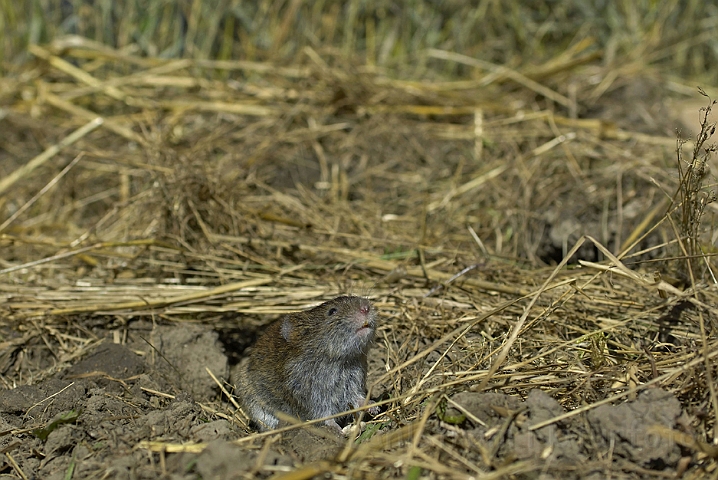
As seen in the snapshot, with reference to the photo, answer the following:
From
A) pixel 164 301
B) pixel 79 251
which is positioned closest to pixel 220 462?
A: pixel 164 301

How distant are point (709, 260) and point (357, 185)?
3082mm

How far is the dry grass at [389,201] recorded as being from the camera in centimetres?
348

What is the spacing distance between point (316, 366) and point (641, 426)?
5.07 feet

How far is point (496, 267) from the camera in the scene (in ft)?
14.6

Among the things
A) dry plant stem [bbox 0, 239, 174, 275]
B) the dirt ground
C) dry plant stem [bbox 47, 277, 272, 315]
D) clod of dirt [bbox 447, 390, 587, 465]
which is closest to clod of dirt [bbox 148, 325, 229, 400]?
the dirt ground

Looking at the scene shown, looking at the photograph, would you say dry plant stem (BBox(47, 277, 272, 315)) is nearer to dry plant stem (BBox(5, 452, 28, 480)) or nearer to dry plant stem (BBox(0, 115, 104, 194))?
dry plant stem (BBox(5, 452, 28, 480))

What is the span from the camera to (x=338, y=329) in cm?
347

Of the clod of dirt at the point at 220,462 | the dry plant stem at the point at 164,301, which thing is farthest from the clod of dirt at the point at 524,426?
the dry plant stem at the point at 164,301

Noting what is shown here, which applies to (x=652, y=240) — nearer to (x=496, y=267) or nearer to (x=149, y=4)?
(x=496, y=267)

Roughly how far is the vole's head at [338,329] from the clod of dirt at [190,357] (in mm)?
721

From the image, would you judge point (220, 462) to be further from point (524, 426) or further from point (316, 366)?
point (524, 426)

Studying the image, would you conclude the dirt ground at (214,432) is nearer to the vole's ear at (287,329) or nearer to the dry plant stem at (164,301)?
the dry plant stem at (164,301)

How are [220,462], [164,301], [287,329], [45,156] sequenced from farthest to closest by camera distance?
[45,156]
[164,301]
[287,329]
[220,462]

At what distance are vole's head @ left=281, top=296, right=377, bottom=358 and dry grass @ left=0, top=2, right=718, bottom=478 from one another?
0.24 meters
